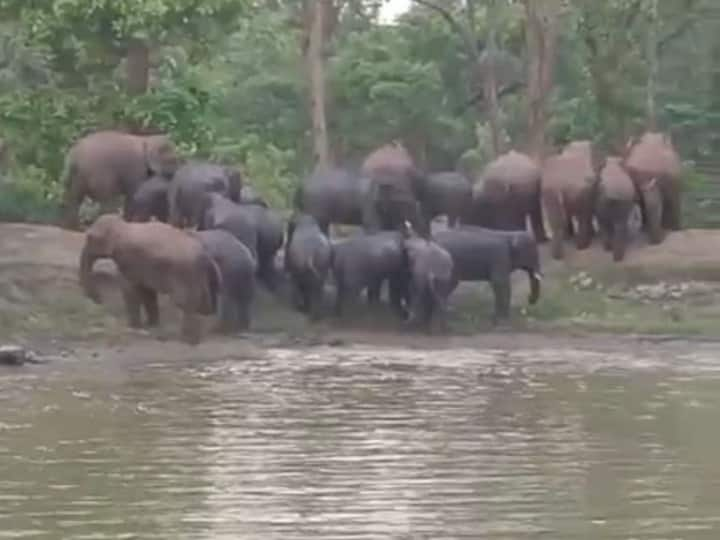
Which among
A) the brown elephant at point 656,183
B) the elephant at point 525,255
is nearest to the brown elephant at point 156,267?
the elephant at point 525,255

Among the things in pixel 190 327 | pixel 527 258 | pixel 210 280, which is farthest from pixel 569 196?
pixel 190 327

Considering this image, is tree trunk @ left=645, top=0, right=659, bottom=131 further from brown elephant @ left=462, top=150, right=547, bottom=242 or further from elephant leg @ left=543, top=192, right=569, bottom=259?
elephant leg @ left=543, top=192, right=569, bottom=259

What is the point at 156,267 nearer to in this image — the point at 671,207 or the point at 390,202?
the point at 390,202

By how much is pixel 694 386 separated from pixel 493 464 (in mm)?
4293

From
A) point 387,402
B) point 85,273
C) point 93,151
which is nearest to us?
point 387,402

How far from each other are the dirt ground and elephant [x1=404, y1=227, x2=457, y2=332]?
0.21 metres

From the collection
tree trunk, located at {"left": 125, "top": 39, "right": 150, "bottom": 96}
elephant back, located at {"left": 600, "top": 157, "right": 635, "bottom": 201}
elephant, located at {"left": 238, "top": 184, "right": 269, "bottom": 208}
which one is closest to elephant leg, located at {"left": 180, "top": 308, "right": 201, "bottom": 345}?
elephant, located at {"left": 238, "top": 184, "right": 269, "bottom": 208}

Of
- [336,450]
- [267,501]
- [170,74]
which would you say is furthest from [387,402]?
[170,74]

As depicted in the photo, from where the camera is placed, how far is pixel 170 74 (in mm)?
23391

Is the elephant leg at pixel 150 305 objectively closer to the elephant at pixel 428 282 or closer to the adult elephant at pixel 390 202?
the elephant at pixel 428 282

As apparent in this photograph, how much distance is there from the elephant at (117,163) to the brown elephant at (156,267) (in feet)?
6.48

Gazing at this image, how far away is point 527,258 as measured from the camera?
19016 millimetres

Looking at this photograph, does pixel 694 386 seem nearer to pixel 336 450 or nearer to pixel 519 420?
pixel 519 420

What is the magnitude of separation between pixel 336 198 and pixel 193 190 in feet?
4.97
